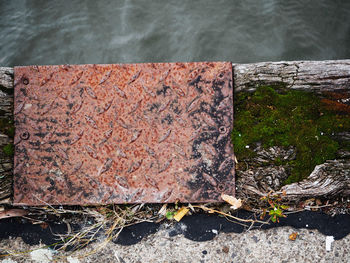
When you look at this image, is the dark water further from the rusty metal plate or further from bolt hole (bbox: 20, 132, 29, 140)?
bolt hole (bbox: 20, 132, 29, 140)

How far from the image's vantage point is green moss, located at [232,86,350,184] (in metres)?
1.98

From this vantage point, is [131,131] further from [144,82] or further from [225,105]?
[225,105]

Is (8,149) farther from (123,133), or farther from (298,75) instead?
(298,75)

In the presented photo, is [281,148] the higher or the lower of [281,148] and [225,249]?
the higher

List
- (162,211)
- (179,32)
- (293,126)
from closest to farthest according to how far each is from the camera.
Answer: (293,126)
(162,211)
(179,32)

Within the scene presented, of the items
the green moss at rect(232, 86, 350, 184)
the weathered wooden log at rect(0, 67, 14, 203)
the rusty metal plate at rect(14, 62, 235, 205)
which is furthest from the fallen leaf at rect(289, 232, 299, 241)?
the weathered wooden log at rect(0, 67, 14, 203)

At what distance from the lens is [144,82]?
2.04m

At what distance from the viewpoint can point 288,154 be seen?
200 cm

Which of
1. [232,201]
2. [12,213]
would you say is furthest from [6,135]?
[232,201]

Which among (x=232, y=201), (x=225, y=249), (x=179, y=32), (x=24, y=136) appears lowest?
(x=225, y=249)

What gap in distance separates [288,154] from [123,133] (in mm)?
1418

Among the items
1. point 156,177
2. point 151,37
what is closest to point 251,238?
point 156,177

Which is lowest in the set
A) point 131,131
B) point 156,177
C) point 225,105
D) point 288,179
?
point 288,179

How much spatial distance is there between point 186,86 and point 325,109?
3.90ft
